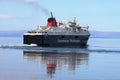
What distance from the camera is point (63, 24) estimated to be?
8081 cm

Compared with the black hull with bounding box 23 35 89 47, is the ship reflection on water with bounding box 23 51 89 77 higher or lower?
higher

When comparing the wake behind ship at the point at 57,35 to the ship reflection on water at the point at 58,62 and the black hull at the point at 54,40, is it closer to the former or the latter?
the black hull at the point at 54,40

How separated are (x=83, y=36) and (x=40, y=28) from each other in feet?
26.2

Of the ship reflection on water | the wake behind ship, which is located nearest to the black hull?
the wake behind ship

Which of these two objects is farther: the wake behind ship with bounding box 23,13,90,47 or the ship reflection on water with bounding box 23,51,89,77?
the wake behind ship with bounding box 23,13,90,47

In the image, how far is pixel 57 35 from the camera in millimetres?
75938

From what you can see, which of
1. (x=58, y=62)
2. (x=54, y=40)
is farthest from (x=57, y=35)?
(x=58, y=62)

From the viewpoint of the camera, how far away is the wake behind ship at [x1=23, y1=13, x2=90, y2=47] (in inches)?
2938

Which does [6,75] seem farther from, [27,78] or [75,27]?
[75,27]

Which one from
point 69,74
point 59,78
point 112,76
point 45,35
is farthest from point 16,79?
point 45,35

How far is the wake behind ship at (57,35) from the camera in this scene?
74.6m

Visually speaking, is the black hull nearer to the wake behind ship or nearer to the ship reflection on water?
the wake behind ship

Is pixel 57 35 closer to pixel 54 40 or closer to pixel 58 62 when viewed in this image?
pixel 54 40

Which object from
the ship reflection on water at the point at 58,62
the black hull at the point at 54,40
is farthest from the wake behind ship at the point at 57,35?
the ship reflection on water at the point at 58,62
